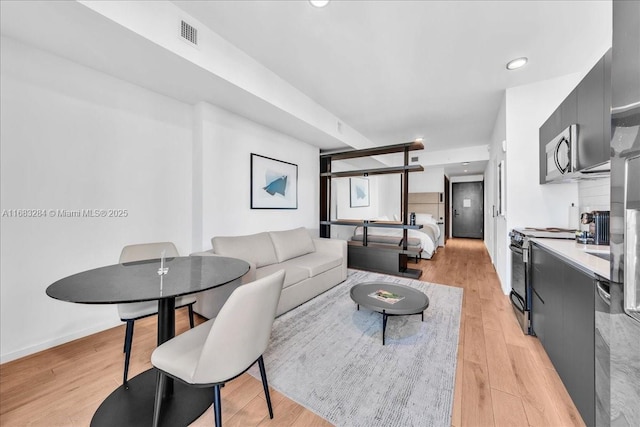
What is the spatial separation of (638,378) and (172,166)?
137 inches

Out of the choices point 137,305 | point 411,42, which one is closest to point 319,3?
point 411,42

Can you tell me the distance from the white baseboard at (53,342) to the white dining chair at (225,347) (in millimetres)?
1646

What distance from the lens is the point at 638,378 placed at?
2.28 ft

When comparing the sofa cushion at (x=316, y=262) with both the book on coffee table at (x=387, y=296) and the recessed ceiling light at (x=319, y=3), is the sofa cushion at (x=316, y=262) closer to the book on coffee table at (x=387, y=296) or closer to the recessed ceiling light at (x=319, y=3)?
the book on coffee table at (x=387, y=296)

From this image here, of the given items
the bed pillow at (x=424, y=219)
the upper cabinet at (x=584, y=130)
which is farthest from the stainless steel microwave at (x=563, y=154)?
the bed pillow at (x=424, y=219)

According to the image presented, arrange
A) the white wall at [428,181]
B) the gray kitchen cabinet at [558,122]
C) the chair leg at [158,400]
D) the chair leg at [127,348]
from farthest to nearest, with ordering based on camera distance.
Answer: the white wall at [428,181] < the gray kitchen cabinet at [558,122] < the chair leg at [127,348] < the chair leg at [158,400]

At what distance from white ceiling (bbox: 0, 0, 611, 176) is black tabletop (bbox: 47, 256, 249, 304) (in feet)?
5.38

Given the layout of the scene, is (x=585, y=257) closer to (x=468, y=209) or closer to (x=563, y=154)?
(x=563, y=154)

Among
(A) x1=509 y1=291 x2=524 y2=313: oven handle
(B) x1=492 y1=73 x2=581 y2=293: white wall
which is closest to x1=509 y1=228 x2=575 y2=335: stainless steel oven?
(A) x1=509 y1=291 x2=524 y2=313: oven handle

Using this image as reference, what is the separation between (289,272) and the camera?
2.76 metres

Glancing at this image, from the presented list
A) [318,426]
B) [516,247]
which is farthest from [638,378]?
[516,247]

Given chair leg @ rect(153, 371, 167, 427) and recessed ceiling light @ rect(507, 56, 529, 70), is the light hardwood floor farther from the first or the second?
recessed ceiling light @ rect(507, 56, 529, 70)

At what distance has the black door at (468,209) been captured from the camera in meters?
8.45

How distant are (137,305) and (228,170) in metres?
1.85
